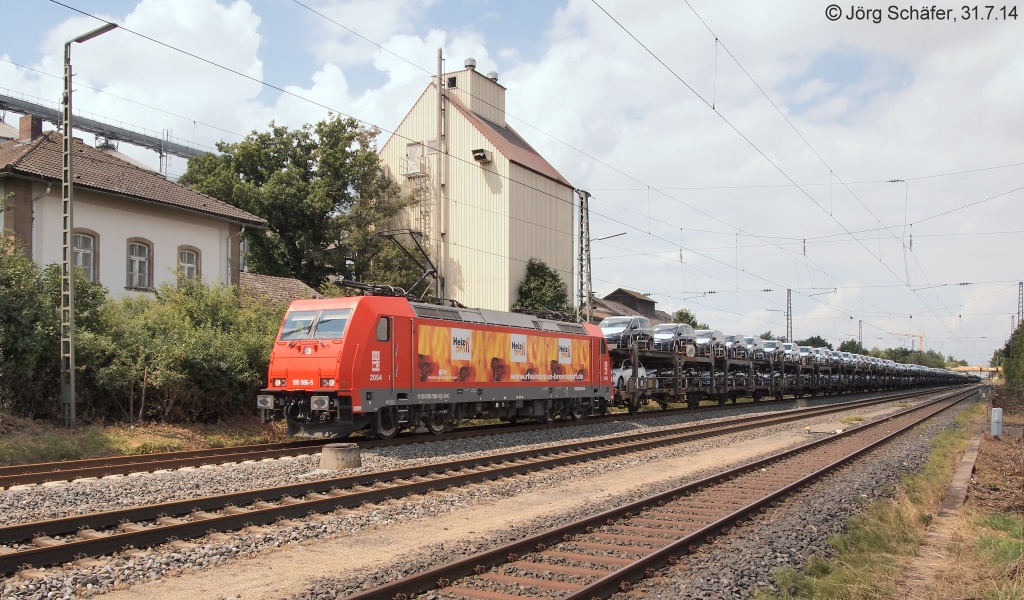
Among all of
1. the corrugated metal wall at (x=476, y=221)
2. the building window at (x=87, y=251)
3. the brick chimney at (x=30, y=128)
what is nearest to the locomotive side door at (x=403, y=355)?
the building window at (x=87, y=251)

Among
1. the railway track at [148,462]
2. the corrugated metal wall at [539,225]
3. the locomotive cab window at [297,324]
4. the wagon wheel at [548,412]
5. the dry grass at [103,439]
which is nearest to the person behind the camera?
the railway track at [148,462]

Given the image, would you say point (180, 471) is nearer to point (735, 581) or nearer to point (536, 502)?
point (536, 502)

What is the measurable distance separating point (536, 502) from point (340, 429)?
20.0 ft

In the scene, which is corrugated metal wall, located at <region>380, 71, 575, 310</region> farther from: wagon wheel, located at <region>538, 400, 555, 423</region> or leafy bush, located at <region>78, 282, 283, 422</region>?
leafy bush, located at <region>78, 282, 283, 422</region>

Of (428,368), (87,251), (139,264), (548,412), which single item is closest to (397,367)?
(428,368)

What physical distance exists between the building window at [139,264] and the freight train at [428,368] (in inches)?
496

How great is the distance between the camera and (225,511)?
9547 mm

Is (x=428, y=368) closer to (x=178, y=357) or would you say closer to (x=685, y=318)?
(x=178, y=357)

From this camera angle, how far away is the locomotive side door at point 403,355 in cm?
1694

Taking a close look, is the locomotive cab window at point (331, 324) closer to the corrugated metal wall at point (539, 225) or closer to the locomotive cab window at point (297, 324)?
the locomotive cab window at point (297, 324)

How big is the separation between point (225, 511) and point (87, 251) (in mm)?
19327

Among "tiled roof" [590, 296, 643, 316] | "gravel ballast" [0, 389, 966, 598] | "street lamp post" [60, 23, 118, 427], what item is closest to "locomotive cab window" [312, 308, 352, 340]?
"gravel ballast" [0, 389, 966, 598]

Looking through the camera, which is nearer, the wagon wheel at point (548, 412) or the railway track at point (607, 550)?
the railway track at point (607, 550)

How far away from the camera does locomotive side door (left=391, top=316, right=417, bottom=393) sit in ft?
55.6
